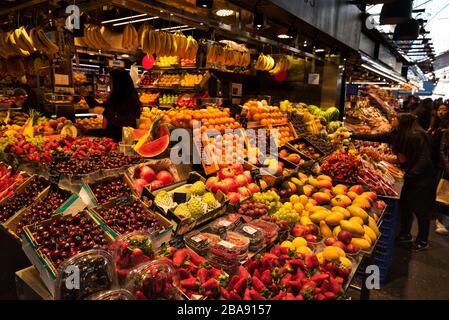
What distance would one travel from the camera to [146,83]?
30.1 ft

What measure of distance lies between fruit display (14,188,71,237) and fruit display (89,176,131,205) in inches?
8.4

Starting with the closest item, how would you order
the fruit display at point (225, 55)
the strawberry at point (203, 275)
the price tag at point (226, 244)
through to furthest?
the strawberry at point (203, 275)
the price tag at point (226, 244)
the fruit display at point (225, 55)

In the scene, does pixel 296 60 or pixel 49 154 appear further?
pixel 296 60

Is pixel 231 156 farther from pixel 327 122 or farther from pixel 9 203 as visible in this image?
pixel 327 122

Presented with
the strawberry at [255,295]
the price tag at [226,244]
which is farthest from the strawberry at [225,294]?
the price tag at [226,244]

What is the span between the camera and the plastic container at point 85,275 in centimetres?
150

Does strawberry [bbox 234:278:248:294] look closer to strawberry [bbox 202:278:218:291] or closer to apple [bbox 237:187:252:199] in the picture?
strawberry [bbox 202:278:218:291]

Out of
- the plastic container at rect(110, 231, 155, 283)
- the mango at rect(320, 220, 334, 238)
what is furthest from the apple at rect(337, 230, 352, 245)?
the plastic container at rect(110, 231, 155, 283)

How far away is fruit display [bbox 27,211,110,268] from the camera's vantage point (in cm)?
173

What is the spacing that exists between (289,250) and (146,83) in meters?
8.20

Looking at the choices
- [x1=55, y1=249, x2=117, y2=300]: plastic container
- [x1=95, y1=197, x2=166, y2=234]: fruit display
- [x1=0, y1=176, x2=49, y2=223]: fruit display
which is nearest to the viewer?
[x1=55, y1=249, x2=117, y2=300]: plastic container

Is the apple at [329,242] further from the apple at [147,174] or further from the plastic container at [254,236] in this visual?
the apple at [147,174]

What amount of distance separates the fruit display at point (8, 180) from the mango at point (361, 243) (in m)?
2.78
